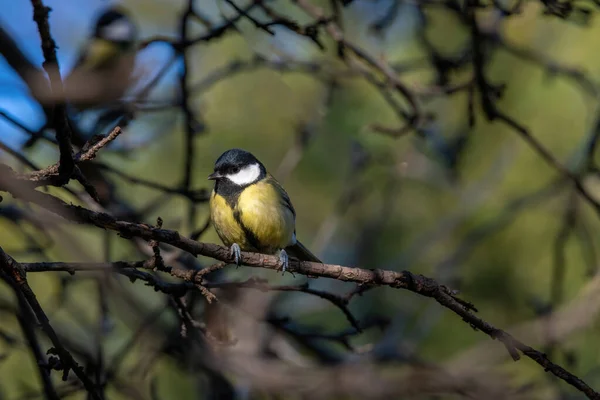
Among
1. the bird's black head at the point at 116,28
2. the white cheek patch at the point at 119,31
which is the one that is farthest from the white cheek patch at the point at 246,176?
the white cheek patch at the point at 119,31

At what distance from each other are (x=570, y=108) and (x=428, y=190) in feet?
4.57

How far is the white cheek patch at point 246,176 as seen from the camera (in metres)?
3.69

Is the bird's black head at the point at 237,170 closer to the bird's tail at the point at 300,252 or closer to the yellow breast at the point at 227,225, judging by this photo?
the yellow breast at the point at 227,225

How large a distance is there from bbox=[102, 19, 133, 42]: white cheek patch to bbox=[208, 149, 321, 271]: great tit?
271 centimetres

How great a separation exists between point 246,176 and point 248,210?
0.32 metres

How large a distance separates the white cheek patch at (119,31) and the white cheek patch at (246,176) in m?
2.67

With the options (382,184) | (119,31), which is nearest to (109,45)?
(119,31)

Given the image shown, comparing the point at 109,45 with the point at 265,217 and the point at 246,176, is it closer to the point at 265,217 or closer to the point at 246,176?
the point at 246,176

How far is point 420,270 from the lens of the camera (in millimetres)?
6172

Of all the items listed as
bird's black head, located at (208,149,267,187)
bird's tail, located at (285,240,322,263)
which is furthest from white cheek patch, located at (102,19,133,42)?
bird's tail, located at (285,240,322,263)

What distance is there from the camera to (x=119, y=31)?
6.20 metres

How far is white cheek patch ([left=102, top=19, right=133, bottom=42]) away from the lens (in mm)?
6039

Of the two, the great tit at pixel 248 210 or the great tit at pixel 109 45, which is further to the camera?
the great tit at pixel 109 45

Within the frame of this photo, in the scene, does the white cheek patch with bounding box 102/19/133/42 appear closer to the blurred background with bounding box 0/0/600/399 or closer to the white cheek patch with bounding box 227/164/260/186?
the blurred background with bounding box 0/0/600/399
